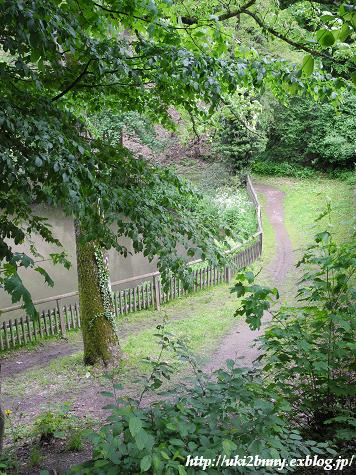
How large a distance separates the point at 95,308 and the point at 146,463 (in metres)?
6.88

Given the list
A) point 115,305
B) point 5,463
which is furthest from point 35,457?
point 115,305

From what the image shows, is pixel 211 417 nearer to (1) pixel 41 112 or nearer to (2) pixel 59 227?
(1) pixel 41 112

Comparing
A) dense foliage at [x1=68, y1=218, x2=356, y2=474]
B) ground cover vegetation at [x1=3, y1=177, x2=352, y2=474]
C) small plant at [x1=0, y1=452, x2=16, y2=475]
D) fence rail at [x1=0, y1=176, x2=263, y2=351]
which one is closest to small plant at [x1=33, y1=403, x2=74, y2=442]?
ground cover vegetation at [x1=3, y1=177, x2=352, y2=474]

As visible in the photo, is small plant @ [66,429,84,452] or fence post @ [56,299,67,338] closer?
small plant @ [66,429,84,452]

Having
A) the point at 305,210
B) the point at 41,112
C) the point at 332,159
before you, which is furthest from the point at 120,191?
the point at 332,159

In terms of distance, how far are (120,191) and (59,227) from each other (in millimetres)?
14145

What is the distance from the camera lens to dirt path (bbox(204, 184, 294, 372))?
8.70 meters

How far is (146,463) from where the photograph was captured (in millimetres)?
2031

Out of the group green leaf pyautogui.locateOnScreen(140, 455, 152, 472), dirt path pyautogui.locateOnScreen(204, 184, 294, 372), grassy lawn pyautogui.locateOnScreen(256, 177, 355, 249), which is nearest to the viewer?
green leaf pyautogui.locateOnScreen(140, 455, 152, 472)

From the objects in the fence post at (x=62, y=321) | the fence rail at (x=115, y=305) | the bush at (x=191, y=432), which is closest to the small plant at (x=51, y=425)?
the fence rail at (x=115, y=305)

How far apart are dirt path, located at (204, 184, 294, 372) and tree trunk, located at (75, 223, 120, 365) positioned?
1.98 m

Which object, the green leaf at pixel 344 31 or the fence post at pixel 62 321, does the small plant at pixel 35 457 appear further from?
the fence post at pixel 62 321

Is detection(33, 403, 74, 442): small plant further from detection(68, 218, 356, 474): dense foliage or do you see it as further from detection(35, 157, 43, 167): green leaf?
detection(35, 157, 43, 167): green leaf

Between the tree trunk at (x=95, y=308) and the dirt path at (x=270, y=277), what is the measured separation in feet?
6.50
